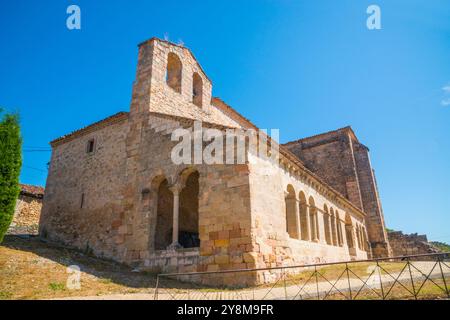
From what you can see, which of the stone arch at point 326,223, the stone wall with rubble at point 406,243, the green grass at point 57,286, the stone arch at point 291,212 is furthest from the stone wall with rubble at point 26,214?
the stone wall with rubble at point 406,243

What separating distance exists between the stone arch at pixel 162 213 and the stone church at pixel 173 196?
4 centimetres

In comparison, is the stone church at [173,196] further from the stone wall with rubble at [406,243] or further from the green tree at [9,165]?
the stone wall with rubble at [406,243]

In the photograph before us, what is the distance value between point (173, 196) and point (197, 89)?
20.3 feet

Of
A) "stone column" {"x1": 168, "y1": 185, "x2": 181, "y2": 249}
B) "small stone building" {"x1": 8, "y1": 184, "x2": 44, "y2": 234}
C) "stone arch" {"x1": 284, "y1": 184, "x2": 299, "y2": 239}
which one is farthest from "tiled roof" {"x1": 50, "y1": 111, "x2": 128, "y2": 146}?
"stone arch" {"x1": 284, "y1": 184, "x2": 299, "y2": 239}

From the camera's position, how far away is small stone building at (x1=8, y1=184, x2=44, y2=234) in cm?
2018

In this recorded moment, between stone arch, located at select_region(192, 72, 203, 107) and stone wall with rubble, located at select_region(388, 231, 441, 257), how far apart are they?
66.0ft

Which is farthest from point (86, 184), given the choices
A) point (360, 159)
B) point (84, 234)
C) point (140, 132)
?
point (360, 159)

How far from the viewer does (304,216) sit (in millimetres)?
14492

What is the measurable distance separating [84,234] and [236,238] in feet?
25.5

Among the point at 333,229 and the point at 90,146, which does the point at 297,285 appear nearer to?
the point at 333,229

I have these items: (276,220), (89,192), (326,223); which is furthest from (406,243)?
(89,192)

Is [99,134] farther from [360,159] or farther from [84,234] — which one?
[360,159]

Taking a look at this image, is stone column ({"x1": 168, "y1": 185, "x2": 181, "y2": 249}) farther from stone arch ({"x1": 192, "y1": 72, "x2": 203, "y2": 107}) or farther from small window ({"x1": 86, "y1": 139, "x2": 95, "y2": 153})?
stone arch ({"x1": 192, "y1": 72, "x2": 203, "y2": 107})

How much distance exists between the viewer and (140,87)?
13.9 metres
